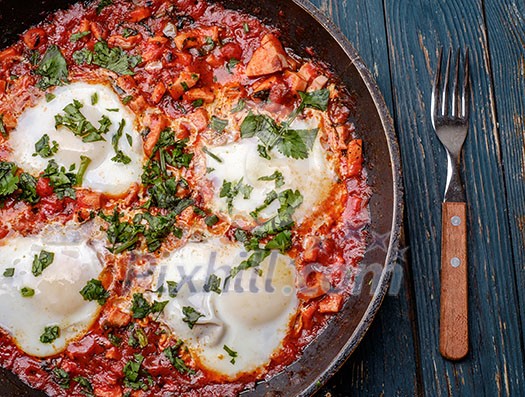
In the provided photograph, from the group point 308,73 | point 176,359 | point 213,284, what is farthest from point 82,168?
point 308,73

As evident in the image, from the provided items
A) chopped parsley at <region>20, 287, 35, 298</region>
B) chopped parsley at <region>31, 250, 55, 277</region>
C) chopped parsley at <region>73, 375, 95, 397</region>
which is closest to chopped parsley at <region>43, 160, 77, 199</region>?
chopped parsley at <region>31, 250, 55, 277</region>

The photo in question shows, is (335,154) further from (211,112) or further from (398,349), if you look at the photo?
(398,349)

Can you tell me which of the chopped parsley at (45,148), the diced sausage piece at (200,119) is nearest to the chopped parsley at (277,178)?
the diced sausage piece at (200,119)

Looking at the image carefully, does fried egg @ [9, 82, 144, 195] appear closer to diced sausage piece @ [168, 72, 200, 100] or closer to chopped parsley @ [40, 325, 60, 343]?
diced sausage piece @ [168, 72, 200, 100]

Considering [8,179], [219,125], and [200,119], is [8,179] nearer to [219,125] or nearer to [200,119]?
[200,119]

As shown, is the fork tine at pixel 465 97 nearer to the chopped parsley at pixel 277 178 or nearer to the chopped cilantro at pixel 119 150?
the chopped parsley at pixel 277 178

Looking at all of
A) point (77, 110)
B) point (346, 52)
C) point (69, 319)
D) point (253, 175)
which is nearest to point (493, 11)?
point (346, 52)
